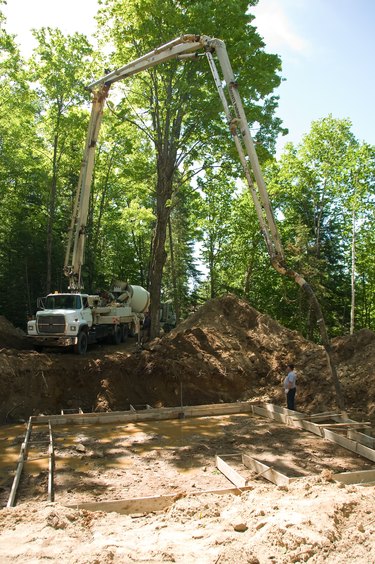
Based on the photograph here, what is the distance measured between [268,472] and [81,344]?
10727mm

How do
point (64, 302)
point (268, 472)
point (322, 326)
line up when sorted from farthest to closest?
1. point (64, 302)
2. point (322, 326)
3. point (268, 472)

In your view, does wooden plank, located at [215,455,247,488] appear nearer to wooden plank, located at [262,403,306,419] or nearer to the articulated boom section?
wooden plank, located at [262,403,306,419]

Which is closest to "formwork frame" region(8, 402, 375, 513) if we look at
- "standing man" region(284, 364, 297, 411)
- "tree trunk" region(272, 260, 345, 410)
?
"standing man" region(284, 364, 297, 411)

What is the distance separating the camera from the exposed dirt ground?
4906mm

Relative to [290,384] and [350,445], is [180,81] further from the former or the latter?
[350,445]

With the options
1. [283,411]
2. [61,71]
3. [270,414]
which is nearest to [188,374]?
[270,414]

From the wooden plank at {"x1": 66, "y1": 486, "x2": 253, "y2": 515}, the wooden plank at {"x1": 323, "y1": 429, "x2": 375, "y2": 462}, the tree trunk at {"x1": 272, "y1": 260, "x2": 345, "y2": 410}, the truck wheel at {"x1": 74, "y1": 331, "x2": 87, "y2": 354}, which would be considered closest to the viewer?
the wooden plank at {"x1": 66, "y1": 486, "x2": 253, "y2": 515}

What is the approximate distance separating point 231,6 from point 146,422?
14.5 m

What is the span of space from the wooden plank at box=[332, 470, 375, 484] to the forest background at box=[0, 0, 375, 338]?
1356 centimetres

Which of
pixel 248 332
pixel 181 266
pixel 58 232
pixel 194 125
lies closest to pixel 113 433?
pixel 248 332

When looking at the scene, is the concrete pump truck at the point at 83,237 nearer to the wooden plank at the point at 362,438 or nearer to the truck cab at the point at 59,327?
the truck cab at the point at 59,327

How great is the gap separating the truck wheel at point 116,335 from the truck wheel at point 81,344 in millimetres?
3412

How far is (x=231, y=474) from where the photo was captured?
303 inches

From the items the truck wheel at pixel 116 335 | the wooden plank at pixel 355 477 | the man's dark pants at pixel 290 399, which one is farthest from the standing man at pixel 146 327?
the wooden plank at pixel 355 477
